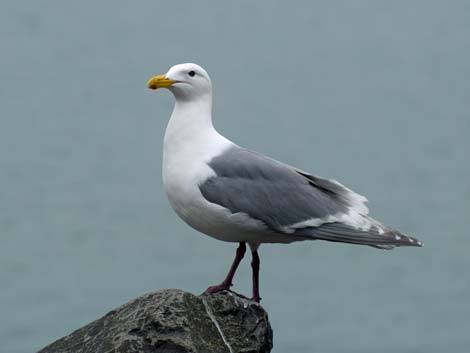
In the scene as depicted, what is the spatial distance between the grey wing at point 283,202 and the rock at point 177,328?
23.8 inches

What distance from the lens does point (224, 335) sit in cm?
515

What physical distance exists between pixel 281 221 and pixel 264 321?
2.18 feet

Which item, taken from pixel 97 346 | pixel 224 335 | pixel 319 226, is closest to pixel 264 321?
pixel 224 335

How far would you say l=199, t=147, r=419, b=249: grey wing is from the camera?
214 inches

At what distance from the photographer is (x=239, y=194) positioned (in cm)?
546

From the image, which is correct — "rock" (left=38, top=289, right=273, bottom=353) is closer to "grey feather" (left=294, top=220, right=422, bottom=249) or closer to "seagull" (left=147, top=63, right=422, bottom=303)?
"seagull" (left=147, top=63, right=422, bottom=303)

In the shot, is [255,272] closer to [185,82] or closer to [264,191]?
[264,191]

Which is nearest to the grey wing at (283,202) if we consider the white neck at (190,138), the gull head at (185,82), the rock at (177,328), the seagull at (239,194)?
the seagull at (239,194)

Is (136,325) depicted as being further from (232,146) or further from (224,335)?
(232,146)

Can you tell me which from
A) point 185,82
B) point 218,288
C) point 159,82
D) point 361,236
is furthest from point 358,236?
point 159,82

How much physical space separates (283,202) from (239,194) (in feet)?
1.01

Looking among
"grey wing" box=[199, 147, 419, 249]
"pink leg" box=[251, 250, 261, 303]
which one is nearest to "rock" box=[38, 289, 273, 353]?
"pink leg" box=[251, 250, 261, 303]

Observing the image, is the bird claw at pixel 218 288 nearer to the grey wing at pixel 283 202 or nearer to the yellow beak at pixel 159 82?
the grey wing at pixel 283 202

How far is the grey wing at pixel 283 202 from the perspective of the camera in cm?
543
